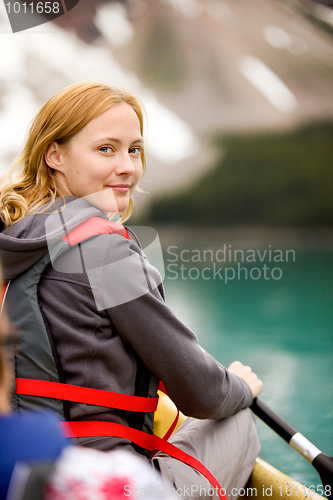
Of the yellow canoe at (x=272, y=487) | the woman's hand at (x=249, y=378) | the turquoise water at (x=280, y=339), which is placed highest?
the woman's hand at (x=249, y=378)

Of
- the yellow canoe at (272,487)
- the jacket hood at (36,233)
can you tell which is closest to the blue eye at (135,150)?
the jacket hood at (36,233)

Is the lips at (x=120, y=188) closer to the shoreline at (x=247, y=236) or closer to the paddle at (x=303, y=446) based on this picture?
the paddle at (x=303, y=446)

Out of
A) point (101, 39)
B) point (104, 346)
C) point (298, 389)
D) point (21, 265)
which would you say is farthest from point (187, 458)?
point (101, 39)

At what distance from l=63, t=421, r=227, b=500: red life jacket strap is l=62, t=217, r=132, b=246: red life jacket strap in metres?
0.22

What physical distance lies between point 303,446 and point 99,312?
21.2 inches

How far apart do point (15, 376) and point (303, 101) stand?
18.4 metres

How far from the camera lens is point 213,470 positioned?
0.73 meters

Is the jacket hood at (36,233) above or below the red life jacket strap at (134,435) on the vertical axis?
above

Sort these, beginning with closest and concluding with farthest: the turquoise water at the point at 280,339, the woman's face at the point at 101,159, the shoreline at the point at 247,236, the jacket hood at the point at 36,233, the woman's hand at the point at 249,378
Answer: the jacket hood at the point at 36,233, the woman's face at the point at 101,159, the woman's hand at the point at 249,378, the turquoise water at the point at 280,339, the shoreline at the point at 247,236

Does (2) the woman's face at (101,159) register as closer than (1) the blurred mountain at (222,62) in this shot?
Yes

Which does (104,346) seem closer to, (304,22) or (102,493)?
(102,493)

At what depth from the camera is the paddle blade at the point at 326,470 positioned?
0.82 metres

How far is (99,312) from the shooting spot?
59 cm

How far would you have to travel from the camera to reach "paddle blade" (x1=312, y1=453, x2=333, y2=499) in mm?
821
